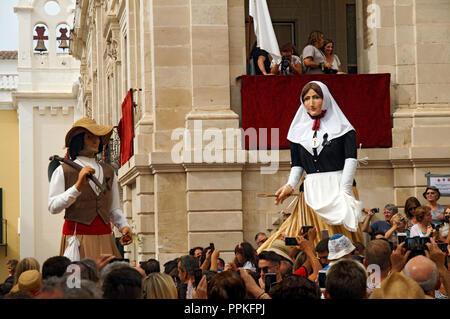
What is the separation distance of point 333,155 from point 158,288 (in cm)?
463

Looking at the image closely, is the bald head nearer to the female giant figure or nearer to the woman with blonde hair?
the woman with blonde hair

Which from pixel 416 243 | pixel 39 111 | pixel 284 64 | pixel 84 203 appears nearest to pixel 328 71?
pixel 284 64

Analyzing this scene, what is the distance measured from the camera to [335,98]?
52.5ft

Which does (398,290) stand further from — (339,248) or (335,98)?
(335,98)

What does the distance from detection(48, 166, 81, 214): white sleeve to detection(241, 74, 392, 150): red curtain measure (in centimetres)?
710

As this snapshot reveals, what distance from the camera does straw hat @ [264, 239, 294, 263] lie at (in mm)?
10141

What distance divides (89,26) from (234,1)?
20.1 m

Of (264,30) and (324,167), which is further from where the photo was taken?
(264,30)

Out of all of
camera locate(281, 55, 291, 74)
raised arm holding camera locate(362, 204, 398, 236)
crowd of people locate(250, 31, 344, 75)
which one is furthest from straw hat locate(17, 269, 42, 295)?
camera locate(281, 55, 291, 74)

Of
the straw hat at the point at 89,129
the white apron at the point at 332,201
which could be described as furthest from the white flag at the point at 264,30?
the straw hat at the point at 89,129

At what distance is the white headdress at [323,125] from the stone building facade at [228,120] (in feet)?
15.0

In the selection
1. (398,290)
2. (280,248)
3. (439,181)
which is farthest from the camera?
(439,181)

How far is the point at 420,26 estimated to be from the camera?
16.1 meters
